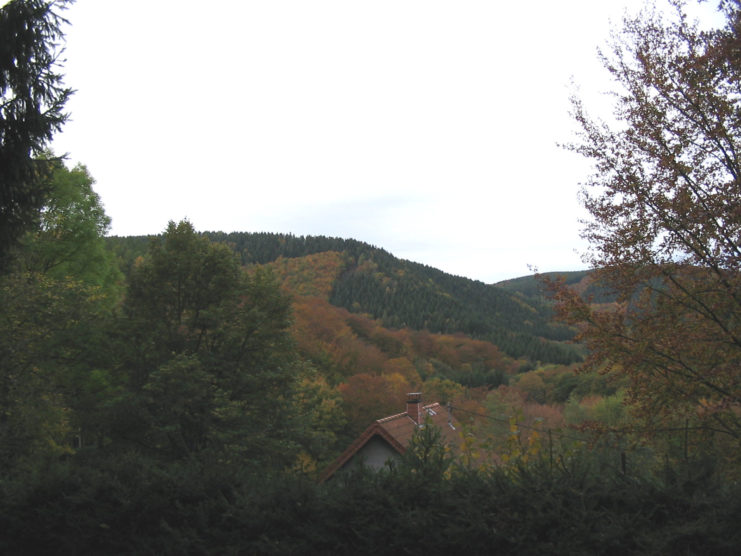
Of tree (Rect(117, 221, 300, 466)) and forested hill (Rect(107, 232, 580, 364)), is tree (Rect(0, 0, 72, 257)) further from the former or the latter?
forested hill (Rect(107, 232, 580, 364))

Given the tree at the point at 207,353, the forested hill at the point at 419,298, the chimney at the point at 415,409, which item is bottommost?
the chimney at the point at 415,409

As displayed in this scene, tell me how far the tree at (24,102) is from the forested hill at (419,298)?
332 ft

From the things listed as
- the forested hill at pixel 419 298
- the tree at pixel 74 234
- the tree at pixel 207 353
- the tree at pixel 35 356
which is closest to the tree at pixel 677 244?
the tree at pixel 35 356

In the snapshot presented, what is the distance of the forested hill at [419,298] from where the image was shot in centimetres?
11969

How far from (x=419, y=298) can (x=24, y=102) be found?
Result: 422ft

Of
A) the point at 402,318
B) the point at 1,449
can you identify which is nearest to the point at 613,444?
the point at 1,449

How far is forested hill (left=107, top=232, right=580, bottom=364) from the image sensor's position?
120 m

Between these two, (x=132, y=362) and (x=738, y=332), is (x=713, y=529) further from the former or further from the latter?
(x=132, y=362)

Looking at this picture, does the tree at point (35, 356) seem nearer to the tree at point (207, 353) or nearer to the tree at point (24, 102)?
the tree at point (207, 353)

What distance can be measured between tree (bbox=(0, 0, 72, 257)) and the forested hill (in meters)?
101

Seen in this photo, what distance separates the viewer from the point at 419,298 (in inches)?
5349

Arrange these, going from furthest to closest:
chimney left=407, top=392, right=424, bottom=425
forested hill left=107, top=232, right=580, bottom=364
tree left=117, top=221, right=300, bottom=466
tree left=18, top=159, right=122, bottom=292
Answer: forested hill left=107, top=232, right=580, bottom=364, chimney left=407, top=392, right=424, bottom=425, tree left=18, top=159, right=122, bottom=292, tree left=117, top=221, right=300, bottom=466

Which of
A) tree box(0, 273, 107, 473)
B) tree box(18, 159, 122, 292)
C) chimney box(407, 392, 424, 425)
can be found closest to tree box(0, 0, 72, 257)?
tree box(0, 273, 107, 473)

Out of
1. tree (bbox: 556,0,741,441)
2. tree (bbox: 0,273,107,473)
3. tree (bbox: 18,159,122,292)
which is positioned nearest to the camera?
tree (bbox: 556,0,741,441)
